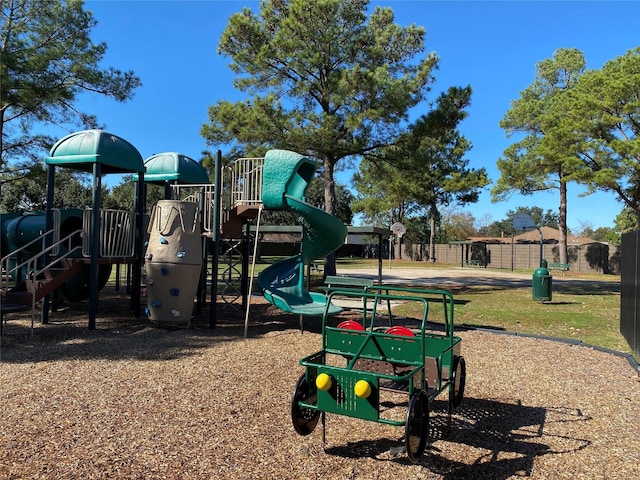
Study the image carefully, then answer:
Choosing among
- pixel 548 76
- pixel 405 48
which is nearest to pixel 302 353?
pixel 405 48

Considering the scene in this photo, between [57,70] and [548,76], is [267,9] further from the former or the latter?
[548,76]

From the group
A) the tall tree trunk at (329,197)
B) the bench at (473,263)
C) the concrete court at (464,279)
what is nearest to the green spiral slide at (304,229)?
the tall tree trunk at (329,197)

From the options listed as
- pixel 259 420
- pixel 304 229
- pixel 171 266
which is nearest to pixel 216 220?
pixel 171 266

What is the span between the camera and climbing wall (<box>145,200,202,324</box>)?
9656 millimetres

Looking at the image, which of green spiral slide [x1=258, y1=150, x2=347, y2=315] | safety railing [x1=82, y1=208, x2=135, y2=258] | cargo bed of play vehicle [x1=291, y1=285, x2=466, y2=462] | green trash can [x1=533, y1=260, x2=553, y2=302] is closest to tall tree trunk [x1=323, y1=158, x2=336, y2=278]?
green trash can [x1=533, y1=260, x2=553, y2=302]

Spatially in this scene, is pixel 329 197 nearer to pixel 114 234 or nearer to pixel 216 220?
pixel 216 220

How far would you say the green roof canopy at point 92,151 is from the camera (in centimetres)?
948

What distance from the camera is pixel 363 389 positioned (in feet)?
11.3

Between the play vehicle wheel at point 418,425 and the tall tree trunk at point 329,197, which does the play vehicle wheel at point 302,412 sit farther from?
the tall tree trunk at point 329,197

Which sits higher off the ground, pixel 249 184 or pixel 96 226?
pixel 249 184

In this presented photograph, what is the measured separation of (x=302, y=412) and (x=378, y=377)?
786mm

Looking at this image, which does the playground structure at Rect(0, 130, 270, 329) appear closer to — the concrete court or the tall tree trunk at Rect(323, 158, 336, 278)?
the tall tree trunk at Rect(323, 158, 336, 278)

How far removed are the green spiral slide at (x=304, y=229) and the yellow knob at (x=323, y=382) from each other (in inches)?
211

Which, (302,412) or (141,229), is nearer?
(302,412)
